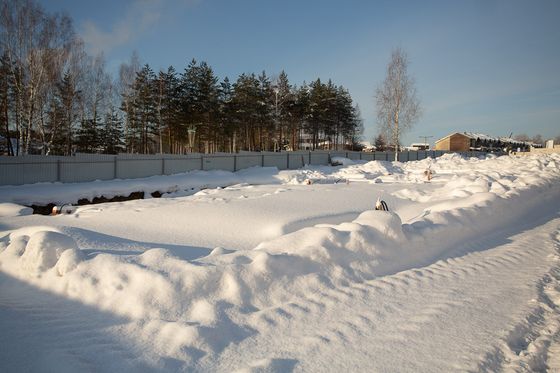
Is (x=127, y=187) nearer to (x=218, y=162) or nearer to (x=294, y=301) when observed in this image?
(x=218, y=162)

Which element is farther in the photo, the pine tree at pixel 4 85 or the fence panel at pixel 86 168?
the pine tree at pixel 4 85

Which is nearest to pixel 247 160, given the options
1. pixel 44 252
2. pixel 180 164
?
pixel 180 164

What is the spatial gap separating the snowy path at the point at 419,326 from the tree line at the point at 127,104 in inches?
761

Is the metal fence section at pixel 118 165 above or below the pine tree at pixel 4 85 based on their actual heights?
below

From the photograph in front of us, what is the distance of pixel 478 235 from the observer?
6.29m

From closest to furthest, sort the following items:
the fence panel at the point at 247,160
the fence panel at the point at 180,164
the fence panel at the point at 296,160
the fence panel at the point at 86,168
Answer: the fence panel at the point at 86,168
the fence panel at the point at 180,164
the fence panel at the point at 247,160
the fence panel at the point at 296,160

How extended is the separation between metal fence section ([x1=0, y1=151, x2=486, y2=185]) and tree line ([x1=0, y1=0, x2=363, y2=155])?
5320 millimetres

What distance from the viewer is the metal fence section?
473 inches

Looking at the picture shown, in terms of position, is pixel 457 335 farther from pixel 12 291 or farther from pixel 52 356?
pixel 12 291

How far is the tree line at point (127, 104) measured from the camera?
17.0m

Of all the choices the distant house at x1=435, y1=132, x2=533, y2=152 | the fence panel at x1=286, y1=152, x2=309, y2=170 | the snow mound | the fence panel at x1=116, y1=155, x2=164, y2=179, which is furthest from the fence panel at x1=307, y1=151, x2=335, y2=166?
the distant house at x1=435, y1=132, x2=533, y2=152

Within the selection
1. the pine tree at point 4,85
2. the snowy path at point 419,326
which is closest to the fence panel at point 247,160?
the pine tree at point 4,85

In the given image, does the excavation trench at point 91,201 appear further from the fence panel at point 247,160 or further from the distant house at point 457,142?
the distant house at point 457,142

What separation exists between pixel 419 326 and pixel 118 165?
49.9 feet
